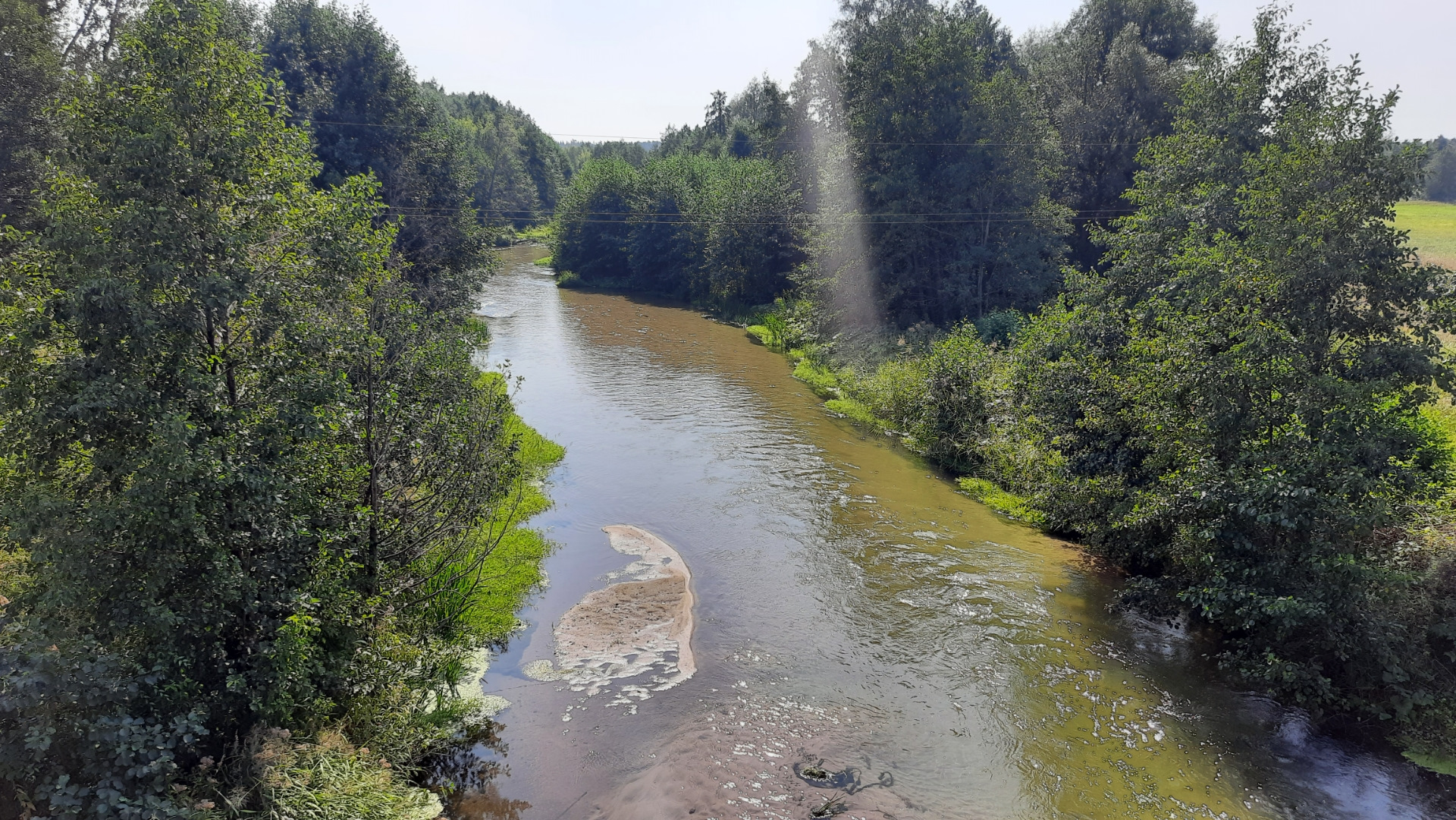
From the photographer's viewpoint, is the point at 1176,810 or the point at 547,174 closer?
the point at 1176,810

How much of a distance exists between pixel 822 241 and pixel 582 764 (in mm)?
36703

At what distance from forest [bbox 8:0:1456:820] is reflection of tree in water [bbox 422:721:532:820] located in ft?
0.51

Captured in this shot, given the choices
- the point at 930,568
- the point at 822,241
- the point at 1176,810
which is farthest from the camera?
the point at 822,241

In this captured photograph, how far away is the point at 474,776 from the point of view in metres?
11.9

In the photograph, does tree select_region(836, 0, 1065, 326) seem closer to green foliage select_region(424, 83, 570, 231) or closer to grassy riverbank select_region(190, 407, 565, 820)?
grassy riverbank select_region(190, 407, 565, 820)

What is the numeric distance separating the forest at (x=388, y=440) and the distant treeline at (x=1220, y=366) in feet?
0.27

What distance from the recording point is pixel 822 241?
146 ft

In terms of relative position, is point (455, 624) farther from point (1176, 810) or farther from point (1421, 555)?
point (1421, 555)

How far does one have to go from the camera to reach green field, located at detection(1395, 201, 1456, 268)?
40.2m

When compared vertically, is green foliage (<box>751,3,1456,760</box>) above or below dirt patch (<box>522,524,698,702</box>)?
above

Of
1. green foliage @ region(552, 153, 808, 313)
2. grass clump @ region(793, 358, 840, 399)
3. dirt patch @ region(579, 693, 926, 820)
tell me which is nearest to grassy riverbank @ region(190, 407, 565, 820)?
dirt patch @ region(579, 693, 926, 820)

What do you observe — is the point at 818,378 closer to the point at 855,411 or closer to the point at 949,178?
the point at 855,411

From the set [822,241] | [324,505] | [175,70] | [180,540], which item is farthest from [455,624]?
[822,241]

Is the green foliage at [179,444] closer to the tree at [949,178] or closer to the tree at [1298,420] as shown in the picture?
the tree at [1298,420]
